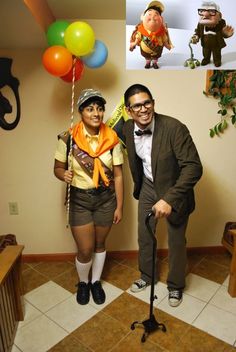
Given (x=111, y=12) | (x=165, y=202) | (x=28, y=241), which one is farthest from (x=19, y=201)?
(x=111, y=12)

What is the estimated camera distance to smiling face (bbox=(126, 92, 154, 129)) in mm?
1534

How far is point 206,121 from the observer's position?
2.26 metres

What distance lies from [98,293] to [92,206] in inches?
25.6

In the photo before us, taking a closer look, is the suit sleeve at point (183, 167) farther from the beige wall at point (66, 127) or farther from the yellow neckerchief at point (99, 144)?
the beige wall at point (66, 127)

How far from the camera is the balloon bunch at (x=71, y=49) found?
5.07ft

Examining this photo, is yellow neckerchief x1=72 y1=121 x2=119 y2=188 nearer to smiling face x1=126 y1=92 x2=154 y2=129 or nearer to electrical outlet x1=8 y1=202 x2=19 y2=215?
smiling face x1=126 y1=92 x2=154 y2=129

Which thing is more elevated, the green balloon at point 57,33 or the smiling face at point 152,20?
the smiling face at point 152,20

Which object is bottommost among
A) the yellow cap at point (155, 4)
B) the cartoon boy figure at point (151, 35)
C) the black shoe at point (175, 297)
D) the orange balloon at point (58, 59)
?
the black shoe at point (175, 297)

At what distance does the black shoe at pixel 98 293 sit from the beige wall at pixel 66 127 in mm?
530

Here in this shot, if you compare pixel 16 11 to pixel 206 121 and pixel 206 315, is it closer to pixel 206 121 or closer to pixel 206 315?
pixel 206 121

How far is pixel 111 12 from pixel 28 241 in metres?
1.92

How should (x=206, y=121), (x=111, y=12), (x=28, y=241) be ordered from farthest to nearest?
1. (x=28, y=241)
2. (x=206, y=121)
3. (x=111, y=12)

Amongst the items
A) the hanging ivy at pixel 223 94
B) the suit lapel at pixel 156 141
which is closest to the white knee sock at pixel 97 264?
the suit lapel at pixel 156 141

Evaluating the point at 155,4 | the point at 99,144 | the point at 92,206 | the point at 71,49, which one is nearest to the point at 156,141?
the point at 99,144
